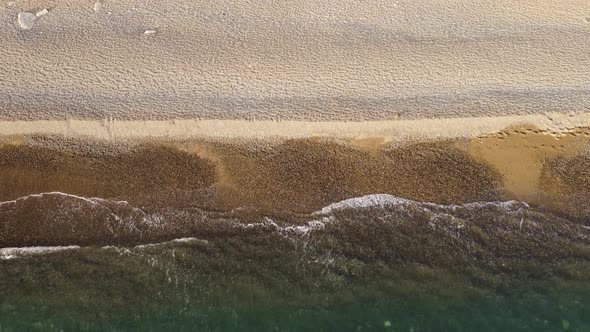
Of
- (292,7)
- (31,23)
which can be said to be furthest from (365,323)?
(31,23)

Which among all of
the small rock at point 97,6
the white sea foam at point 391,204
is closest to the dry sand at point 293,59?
the small rock at point 97,6

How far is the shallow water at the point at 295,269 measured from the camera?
5.75 metres

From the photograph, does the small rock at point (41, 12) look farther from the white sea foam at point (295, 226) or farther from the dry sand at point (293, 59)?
the white sea foam at point (295, 226)

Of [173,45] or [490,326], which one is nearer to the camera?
[490,326]

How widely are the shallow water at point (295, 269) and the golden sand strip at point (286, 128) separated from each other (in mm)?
895

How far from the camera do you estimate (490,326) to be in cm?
578

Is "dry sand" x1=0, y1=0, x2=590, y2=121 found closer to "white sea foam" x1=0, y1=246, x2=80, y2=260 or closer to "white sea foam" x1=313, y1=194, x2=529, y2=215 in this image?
"white sea foam" x1=313, y1=194, x2=529, y2=215

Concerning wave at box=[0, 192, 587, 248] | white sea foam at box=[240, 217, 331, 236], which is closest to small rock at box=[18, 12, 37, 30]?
wave at box=[0, 192, 587, 248]

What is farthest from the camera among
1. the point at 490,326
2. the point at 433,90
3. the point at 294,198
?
the point at 433,90

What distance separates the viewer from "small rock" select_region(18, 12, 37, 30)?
6852 millimetres

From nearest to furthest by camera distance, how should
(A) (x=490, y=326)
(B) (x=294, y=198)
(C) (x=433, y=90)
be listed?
(A) (x=490, y=326), (B) (x=294, y=198), (C) (x=433, y=90)

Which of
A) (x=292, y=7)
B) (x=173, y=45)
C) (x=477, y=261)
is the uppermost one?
(x=292, y=7)

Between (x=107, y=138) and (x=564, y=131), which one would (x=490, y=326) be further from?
(x=107, y=138)

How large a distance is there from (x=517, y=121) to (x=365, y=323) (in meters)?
3.18
